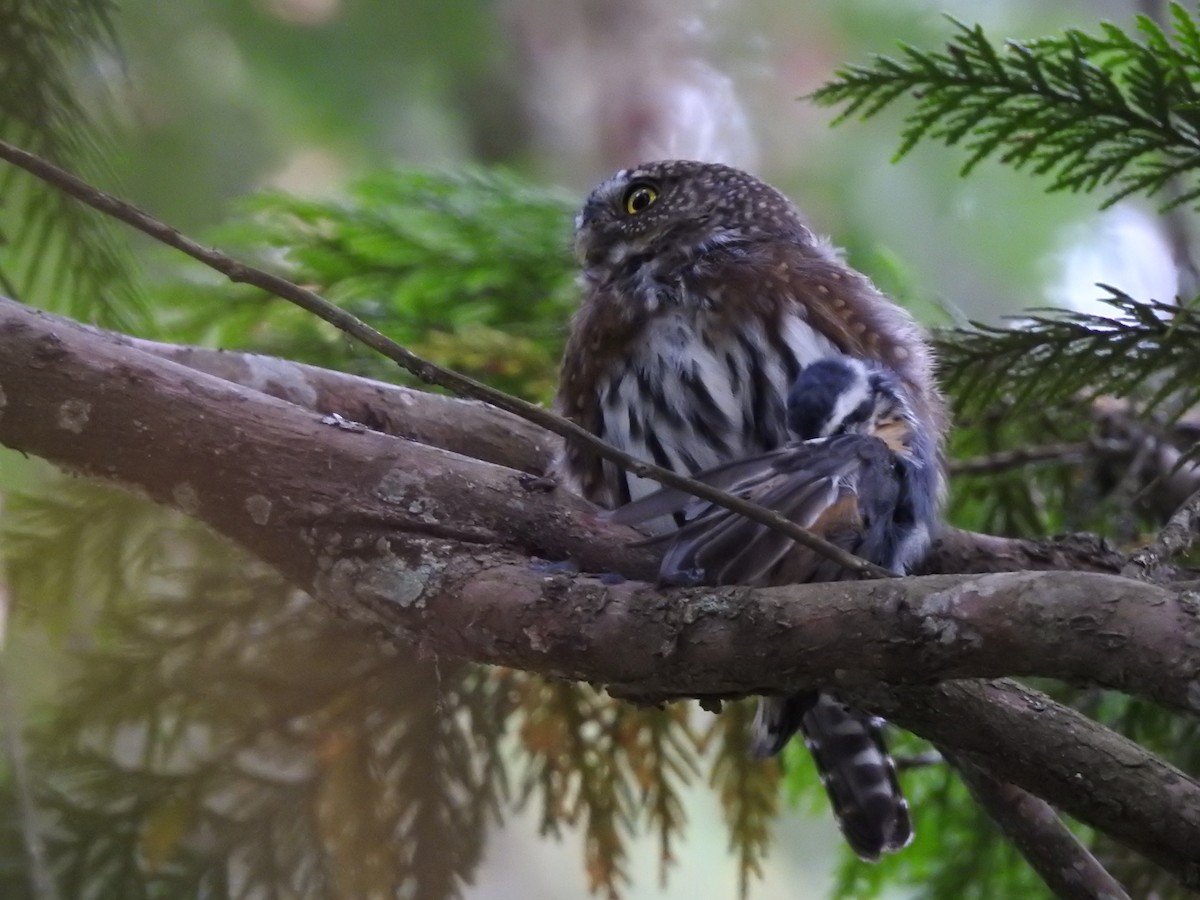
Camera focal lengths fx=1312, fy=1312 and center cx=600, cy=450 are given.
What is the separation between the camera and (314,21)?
4.24 m

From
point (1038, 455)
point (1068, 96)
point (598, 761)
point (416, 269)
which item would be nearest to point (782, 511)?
point (1068, 96)

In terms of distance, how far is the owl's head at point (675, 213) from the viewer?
257 cm

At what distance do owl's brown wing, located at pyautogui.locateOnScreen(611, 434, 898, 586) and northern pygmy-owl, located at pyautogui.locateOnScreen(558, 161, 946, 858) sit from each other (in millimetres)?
276

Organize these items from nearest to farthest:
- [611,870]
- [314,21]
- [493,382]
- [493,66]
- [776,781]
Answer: [611,870] → [776,781] → [493,382] → [314,21] → [493,66]

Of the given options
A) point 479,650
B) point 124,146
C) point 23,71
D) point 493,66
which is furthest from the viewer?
point 493,66

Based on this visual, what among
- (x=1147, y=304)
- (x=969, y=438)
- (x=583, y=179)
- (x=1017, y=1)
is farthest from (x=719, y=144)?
(x=1147, y=304)

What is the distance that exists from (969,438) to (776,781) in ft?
2.97

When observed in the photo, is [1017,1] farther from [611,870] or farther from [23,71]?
[23,71]

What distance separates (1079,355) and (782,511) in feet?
2.13

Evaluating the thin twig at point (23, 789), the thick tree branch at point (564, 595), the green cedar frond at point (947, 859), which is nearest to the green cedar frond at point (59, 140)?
the thick tree branch at point (564, 595)

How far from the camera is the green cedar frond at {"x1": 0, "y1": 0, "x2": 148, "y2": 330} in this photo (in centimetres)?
177

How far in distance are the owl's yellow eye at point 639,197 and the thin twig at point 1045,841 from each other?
1315 mm

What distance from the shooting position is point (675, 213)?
265 cm

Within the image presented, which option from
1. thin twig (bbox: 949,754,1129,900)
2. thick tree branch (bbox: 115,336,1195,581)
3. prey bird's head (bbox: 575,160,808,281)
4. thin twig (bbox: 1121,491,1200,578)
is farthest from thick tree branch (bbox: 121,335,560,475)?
thin twig (bbox: 1121,491,1200,578)
